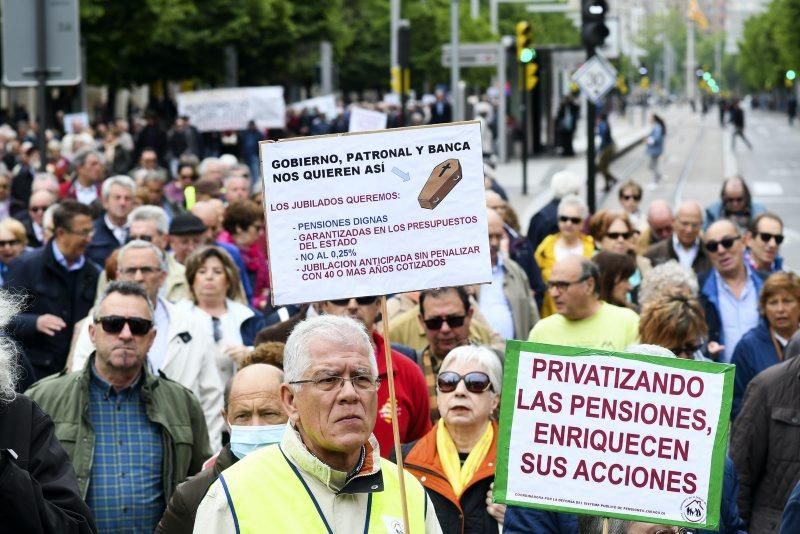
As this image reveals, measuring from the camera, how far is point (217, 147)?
4066cm

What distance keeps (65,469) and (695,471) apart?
1.79m

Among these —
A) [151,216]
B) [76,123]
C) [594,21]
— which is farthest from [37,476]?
[76,123]

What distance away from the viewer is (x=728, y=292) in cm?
1013

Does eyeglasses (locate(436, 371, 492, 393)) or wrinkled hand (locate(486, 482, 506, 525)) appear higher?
eyeglasses (locate(436, 371, 492, 393))

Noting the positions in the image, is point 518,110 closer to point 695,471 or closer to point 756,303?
point 756,303

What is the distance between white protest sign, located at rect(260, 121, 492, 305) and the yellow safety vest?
36.8 inches

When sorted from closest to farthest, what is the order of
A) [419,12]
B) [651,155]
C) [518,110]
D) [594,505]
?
1. [594,505]
2. [651,155]
3. [518,110]
4. [419,12]

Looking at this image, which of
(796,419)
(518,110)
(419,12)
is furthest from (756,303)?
(419,12)

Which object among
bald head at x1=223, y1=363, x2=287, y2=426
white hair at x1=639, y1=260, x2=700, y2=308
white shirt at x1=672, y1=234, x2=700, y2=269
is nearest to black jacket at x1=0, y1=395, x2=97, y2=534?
bald head at x1=223, y1=363, x2=287, y2=426

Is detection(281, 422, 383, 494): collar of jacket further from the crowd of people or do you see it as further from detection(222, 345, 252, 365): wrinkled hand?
detection(222, 345, 252, 365): wrinkled hand

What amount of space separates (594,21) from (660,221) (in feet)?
19.4

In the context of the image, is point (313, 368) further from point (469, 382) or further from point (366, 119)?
point (366, 119)

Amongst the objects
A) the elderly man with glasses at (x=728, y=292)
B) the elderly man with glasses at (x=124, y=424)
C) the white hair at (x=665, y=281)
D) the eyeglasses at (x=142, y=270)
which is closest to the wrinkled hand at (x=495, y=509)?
the elderly man with glasses at (x=124, y=424)

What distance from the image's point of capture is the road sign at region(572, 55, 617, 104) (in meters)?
19.1
